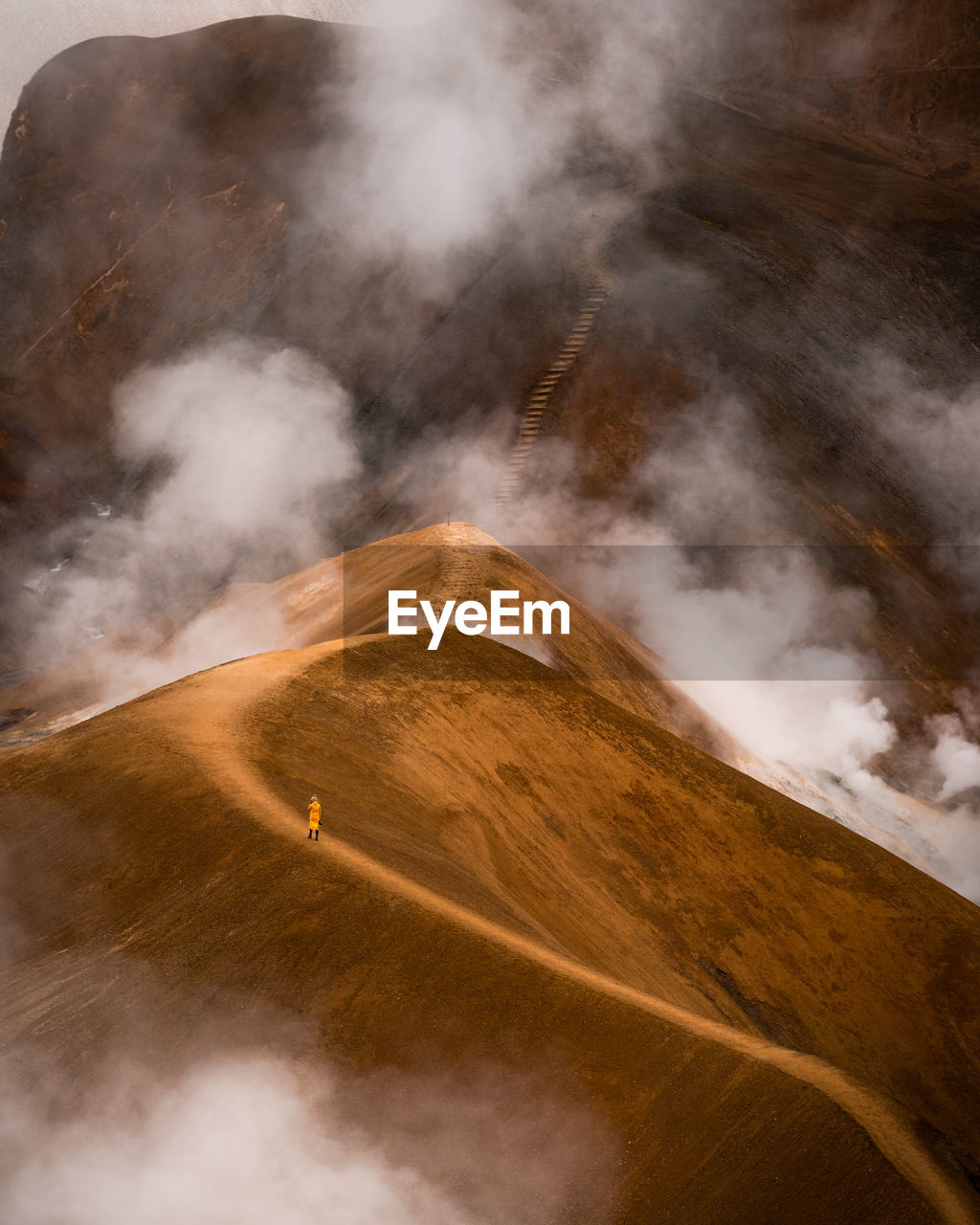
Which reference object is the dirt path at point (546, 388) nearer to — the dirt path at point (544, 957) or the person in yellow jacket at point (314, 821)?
the dirt path at point (544, 957)

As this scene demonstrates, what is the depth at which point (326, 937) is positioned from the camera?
1390 centimetres

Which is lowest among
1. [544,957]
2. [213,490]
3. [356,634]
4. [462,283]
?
[213,490]

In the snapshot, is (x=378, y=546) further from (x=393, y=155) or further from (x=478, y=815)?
(x=393, y=155)

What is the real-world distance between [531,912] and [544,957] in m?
4.47

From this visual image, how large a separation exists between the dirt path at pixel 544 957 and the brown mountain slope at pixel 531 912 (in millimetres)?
50

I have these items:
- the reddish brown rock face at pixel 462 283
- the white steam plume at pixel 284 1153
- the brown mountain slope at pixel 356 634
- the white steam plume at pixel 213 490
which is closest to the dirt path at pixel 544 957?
the white steam plume at pixel 284 1153

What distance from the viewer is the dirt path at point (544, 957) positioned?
11555mm

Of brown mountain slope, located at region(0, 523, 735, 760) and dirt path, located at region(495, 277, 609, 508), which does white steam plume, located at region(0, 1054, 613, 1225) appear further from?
dirt path, located at region(495, 277, 609, 508)

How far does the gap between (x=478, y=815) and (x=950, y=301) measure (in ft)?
158

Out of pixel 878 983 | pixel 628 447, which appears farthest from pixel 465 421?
pixel 878 983

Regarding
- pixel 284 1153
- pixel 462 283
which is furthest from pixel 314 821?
pixel 462 283

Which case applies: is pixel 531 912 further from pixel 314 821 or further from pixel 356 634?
pixel 356 634

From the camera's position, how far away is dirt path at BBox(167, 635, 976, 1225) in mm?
11555

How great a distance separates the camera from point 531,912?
61.3 ft
